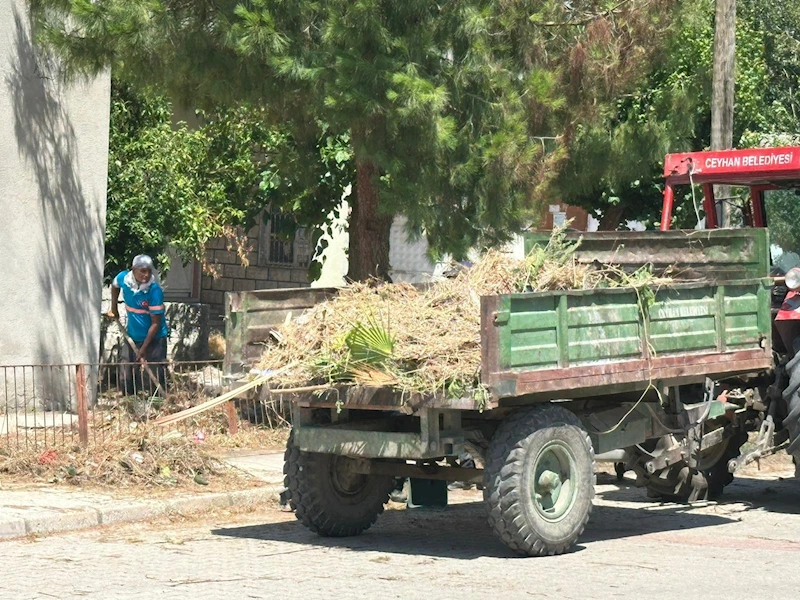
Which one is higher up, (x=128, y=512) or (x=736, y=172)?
(x=736, y=172)

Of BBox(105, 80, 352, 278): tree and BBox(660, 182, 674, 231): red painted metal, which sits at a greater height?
BBox(105, 80, 352, 278): tree

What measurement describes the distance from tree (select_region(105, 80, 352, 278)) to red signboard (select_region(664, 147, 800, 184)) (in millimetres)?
5408

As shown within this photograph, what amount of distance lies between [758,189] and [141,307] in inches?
271

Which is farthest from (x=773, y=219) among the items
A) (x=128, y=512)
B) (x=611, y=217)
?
(x=611, y=217)

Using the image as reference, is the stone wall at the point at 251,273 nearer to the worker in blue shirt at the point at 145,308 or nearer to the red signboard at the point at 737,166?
the worker in blue shirt at the point at 145,308

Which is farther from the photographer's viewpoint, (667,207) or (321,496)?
(667,207)

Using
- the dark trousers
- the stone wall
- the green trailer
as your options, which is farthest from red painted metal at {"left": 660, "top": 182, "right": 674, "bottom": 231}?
the stone wall

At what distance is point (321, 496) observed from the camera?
9.43 meters

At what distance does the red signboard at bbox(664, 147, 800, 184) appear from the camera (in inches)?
446

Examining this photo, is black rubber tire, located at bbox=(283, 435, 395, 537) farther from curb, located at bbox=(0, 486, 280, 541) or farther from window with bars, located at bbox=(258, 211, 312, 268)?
window with bars, located at bbox=(258, 211, 312, 268)

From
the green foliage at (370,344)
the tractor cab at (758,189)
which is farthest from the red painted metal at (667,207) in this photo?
the green foliage at (370,344)

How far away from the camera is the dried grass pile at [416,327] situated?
839 centimetres

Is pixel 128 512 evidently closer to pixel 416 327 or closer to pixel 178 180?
pixel 416 327

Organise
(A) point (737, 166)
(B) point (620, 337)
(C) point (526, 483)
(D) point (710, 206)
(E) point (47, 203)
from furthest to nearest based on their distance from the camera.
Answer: (E) point (47, 203)
(D) point (710, 206)
(A) point (737, 166)
(B) point (620, 337)
(C) point (526, 483)
